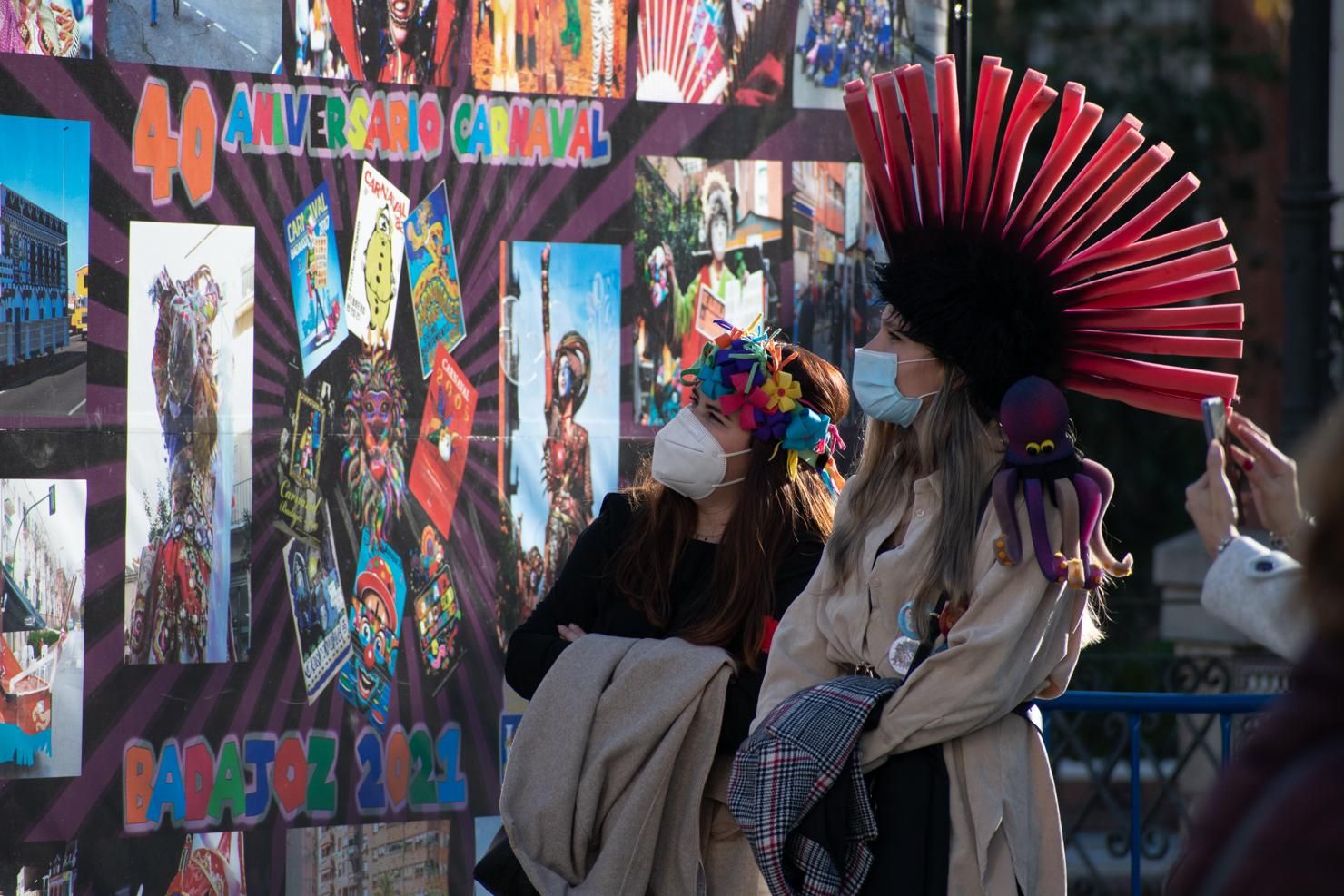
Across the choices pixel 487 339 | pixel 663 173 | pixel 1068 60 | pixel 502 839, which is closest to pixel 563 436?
pixel 487 339

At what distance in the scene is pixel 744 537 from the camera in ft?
12.4

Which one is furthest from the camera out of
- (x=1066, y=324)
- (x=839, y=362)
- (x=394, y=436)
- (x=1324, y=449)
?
(x=839, y=362)

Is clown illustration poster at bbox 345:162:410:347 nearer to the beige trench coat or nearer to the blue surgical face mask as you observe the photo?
the blue surgical face mask

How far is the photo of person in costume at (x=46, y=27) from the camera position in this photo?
3.88 metres

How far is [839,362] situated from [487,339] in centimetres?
103

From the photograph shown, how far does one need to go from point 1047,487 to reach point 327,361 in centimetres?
191

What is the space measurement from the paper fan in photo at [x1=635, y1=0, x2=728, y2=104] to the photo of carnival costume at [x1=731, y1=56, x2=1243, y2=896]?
2.59 ft

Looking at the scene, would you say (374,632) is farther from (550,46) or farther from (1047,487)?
(1047,487)

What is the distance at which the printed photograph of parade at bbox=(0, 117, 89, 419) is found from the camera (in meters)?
3.86

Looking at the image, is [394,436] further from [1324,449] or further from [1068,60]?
[1068,60]

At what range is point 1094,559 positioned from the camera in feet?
10.9

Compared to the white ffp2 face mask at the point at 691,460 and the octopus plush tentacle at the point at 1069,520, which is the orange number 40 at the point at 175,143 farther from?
the octopus plush tentacle at the point at 1069,520

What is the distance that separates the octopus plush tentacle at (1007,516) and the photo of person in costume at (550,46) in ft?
5.71

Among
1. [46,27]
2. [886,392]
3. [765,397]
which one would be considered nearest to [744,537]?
[765,397]
